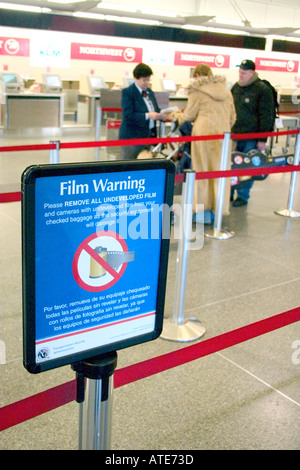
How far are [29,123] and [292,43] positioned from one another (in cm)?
953

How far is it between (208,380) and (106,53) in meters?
16.4

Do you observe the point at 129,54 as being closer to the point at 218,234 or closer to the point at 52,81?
the point at 52,81

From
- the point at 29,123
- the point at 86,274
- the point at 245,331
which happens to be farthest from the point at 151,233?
the point at 29,123

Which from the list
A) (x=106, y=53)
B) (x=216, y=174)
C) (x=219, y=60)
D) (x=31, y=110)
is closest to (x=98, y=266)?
(x=216, y=174)

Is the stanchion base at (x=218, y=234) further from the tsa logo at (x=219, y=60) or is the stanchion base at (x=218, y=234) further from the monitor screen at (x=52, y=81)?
the tsa logo at (x=219, y=60)

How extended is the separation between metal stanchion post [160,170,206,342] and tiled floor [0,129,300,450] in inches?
3.1

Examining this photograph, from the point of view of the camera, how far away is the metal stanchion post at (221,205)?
490 cm

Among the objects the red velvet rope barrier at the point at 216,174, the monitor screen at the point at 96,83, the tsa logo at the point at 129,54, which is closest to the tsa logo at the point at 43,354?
the red velvet rope barrier at the point at 216,174

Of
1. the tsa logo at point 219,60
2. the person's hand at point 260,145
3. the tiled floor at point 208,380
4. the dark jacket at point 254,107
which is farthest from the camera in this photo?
the tsa logo at point 219,60

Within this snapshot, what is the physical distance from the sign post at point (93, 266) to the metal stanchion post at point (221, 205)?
366 centimetres

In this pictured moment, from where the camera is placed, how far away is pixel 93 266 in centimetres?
124

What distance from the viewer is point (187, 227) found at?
2.97 metres

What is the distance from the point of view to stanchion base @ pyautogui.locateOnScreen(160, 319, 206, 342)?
10.1 feet

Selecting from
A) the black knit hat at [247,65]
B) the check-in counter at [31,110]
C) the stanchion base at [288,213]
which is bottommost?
the stanchion base at [288,213]
